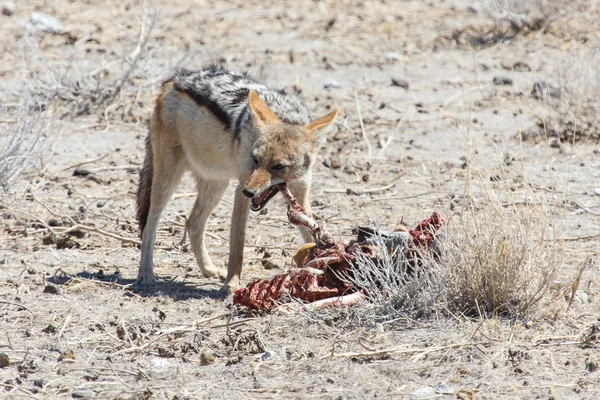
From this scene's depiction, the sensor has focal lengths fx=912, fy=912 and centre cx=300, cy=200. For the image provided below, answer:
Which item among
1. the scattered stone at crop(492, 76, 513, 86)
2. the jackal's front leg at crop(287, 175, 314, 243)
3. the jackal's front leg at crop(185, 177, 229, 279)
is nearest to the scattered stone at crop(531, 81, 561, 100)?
the scattered stone at crop(492, 76, 513, 86)

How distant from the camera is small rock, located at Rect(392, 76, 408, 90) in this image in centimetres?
1120

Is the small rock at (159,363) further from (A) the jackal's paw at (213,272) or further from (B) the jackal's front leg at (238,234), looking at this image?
(A) the jackal's paw at (213,272)

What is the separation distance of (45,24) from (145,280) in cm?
750

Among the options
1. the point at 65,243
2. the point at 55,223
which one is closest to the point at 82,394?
the point at 65,243

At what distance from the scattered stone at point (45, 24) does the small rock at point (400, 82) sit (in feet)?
16.0

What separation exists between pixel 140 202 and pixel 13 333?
195 cm

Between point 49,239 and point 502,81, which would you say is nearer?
point 49,239

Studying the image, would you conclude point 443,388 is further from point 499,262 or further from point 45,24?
point 45,24

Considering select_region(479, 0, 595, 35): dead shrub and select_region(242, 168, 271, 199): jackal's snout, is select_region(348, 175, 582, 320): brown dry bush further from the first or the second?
select_region(479, 0, 595, 35): dead shrub

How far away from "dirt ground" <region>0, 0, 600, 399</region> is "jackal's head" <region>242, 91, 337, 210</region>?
787 millimetres

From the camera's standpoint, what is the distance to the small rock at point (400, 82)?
1120 cm

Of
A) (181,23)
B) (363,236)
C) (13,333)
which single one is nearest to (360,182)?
(363,236)

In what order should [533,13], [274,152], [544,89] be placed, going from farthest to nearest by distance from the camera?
[533,13]
[544,89]
[274,152]

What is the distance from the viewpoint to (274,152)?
19.3 ft
